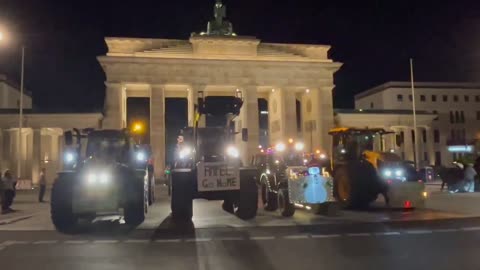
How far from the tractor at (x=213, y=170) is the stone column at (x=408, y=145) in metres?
51.5

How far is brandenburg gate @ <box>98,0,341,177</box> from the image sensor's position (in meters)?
57.9

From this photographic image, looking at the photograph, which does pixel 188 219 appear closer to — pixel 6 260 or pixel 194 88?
pixel 6 260

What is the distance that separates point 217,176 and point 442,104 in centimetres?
8264

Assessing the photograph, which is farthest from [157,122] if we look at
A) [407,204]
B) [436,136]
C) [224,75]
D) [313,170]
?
[436,136]

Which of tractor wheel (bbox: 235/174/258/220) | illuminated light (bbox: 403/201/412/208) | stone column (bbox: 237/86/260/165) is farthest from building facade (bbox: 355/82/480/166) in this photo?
tractor wheel (bbox: 235/174/258/220)

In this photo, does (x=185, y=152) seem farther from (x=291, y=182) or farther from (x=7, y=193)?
(x=7, y=193)

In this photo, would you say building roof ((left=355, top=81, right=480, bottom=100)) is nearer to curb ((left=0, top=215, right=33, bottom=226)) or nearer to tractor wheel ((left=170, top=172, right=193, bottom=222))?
tractor wheel ((left=170, top=172, right=193, bottom=222))

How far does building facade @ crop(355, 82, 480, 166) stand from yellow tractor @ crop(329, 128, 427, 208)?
67958 millimetres

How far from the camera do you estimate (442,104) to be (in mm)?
90688

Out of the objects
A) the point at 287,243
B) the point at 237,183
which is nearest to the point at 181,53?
the point at 237,183

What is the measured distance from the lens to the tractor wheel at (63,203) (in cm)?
1584

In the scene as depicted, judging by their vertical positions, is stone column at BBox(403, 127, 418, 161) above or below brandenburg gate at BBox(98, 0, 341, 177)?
below

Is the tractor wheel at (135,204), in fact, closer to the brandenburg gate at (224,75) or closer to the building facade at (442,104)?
the brandenburg gate at (224,75)

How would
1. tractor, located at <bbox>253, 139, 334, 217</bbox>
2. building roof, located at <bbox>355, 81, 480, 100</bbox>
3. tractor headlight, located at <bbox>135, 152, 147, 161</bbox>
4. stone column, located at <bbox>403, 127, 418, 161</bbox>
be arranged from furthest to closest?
1. building roof, located at <bbox>355, 81, 480, 100</bbox>
2. stone column, located at <bbox>403, 127, 418, 161</bbox>
3. tractor headlight, located at <bbox>135, 152, 147, 161</bbox>
4. tractor, located at <bbox>253, 139, 334, 217</bbox>
